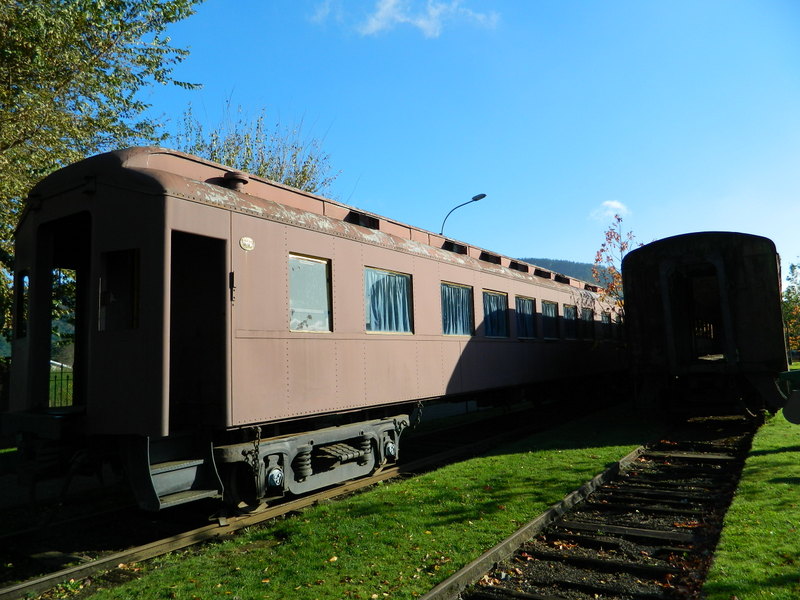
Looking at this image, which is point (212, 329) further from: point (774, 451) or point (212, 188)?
point (774, 451)

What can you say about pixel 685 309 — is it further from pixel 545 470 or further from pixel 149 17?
pixel 149 17

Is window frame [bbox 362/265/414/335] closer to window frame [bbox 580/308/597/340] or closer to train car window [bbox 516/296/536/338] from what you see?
train car window [bbox 516/296/536/338]

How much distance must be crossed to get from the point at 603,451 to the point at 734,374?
12.3 ft

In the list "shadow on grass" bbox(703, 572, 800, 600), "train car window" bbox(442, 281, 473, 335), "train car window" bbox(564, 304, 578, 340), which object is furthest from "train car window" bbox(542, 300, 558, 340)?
"shadow on grass" bbox(703, 572, 800, 600)

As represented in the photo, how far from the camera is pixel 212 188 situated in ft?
18.6

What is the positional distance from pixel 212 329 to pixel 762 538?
17.9 feet

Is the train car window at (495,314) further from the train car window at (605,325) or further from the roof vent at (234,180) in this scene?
the train car window at (605,325)

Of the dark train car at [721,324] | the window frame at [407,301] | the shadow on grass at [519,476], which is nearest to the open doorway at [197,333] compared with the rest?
the shadow on grass at [519,476]

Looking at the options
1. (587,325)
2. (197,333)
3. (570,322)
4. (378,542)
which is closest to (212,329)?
(197,333)

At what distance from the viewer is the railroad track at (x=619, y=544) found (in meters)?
4.30

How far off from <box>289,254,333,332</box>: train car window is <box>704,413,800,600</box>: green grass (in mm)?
4435

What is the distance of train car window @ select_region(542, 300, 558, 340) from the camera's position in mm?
13312

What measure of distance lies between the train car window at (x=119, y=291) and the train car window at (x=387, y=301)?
2.88m

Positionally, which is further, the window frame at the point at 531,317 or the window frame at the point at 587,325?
the window frame at the point at 587,325
